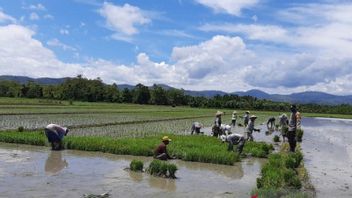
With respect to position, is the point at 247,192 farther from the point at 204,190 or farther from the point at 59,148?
the point at 59,148

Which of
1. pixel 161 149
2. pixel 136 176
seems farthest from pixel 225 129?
pixel 136 176

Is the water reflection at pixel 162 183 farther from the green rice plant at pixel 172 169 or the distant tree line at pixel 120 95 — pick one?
the distant tree line at pixel 120 95

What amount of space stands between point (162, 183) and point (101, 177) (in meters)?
1.59

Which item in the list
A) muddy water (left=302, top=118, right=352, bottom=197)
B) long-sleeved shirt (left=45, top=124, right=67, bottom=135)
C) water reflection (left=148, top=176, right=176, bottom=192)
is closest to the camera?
water reflection (left=148, top=176, right=176, bottom=192)

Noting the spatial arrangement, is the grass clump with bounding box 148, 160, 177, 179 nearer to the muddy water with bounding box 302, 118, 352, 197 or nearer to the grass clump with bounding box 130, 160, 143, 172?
the grass clump with bounding box 130, 160, 143, 172

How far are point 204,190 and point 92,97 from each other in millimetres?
82293

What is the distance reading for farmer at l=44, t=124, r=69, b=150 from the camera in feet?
53.3

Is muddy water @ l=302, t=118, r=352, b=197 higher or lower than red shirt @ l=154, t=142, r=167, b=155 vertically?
lower

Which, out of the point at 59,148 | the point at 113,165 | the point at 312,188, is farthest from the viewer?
the point at 59,148

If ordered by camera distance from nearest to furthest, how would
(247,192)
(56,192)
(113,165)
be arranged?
(56,192) → (247,192) → (113,165)

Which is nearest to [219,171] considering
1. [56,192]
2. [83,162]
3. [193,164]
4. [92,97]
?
[193,164]

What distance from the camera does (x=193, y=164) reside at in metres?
14.8

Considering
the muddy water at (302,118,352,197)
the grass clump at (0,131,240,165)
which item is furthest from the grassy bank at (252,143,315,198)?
the grass clump at (0,131,240,165)

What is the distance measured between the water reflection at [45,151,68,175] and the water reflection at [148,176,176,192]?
2.58 meters
